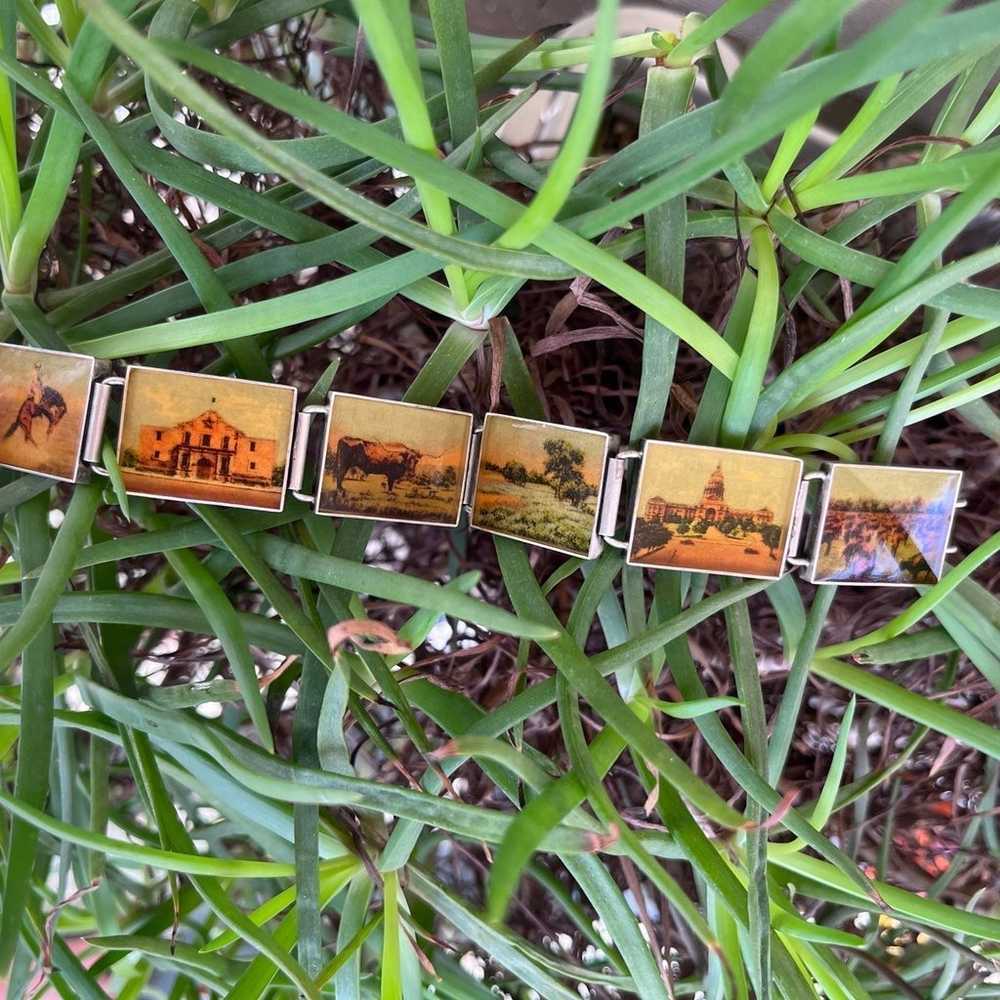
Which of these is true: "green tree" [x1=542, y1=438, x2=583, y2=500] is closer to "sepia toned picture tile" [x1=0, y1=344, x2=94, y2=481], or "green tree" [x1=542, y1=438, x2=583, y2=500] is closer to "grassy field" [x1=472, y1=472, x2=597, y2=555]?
"grassy field" [x1=472, y1=472, x2=597, y2=555]

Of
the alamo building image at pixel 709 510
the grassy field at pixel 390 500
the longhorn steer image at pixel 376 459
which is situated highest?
the alamo building image at pixel 709 510

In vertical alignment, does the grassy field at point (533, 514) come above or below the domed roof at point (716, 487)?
below

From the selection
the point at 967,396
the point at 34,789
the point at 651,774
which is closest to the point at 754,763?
the point at 651,774

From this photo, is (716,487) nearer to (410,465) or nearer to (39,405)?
(410,465)

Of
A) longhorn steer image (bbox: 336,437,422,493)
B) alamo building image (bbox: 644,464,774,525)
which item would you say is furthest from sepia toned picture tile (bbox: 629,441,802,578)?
longhorn steer image (bbox: 336,437,422,493)

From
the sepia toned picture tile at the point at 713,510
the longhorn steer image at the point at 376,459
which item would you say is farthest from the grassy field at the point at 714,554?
the longhorn steer image at the point at 376,459

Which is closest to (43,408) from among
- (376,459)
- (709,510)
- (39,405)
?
(39,405)

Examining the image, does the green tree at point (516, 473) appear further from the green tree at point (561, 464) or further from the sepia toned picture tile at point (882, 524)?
the sepia toned picture tile at point (882, 524)
